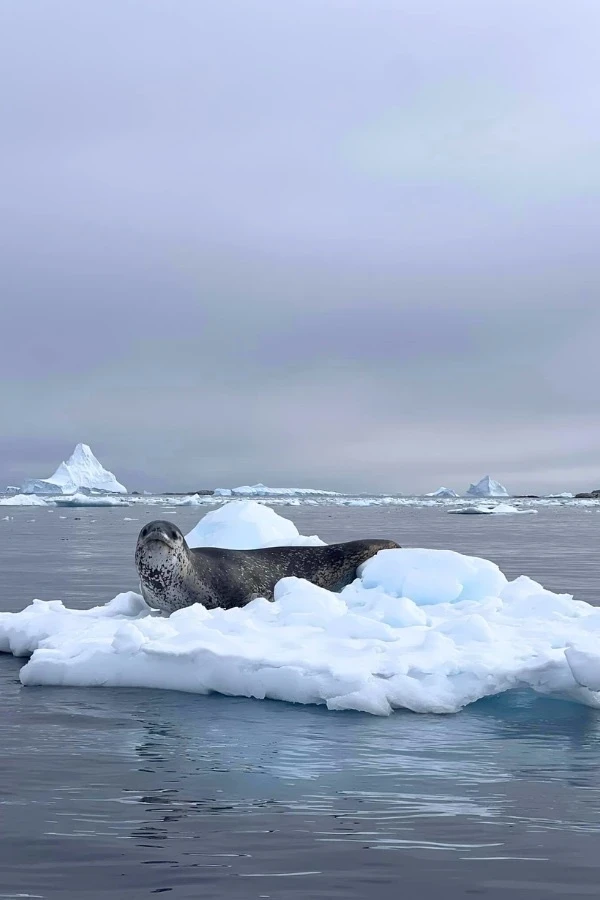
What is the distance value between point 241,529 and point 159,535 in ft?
19.9

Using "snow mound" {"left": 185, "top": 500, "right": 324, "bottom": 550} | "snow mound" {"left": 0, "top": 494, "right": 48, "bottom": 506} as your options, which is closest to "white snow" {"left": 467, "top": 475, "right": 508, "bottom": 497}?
"snow mound" {"left": 0, "top": 494, "right": 48, "bottom": 506}

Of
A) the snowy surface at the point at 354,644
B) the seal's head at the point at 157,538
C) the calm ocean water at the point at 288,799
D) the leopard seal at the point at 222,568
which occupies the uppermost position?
the seal's head at the point at 157,538

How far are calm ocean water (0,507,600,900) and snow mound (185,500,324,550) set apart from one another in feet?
27.4

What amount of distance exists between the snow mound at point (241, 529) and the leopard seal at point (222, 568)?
3662mm

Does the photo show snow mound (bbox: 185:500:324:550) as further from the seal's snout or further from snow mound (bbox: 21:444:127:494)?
snow mound (bbox: 21:444:127:494)

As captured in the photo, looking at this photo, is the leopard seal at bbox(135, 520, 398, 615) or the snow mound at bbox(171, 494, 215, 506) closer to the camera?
the leopard seal at bbox(135, 520, 398, 615)

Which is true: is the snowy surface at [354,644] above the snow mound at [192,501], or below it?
below

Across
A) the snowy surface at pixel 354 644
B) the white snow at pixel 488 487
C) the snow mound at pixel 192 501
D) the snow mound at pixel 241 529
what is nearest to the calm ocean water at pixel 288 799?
the snowy surface at pixel 354 644

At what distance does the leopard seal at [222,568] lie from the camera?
900 cm

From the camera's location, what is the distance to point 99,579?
1381 cm

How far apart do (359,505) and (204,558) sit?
61.5 m

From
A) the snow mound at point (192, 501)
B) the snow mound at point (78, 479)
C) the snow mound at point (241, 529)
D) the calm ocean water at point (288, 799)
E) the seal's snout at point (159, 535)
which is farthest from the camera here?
the snow mound at point (78, 479)

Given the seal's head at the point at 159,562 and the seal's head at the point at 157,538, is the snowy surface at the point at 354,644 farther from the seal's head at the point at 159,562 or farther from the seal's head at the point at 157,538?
the seal's head at the point at 157,538

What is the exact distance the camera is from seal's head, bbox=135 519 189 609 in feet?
29.3
